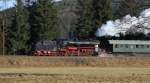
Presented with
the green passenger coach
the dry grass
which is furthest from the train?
the dry grass

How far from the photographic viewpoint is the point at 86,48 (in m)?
84.4

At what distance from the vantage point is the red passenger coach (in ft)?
273

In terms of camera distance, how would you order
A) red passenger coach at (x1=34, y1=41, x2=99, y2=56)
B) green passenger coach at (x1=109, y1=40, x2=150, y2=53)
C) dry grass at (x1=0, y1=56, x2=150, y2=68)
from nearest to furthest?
1. dry grass at (x1=0, y1=56, x2=150, y2=68)
2. red passenger coach at (x1=34, y1=41, x2=99, y2=56)
3. green passenger coach at (x1=109, y1=40, x2=150, y2=53)

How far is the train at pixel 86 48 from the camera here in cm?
8350

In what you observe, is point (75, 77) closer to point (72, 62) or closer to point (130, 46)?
point (72, 62)

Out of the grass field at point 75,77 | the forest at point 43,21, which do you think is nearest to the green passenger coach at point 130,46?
the forest at point 43,21

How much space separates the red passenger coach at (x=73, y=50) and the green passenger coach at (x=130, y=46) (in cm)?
341

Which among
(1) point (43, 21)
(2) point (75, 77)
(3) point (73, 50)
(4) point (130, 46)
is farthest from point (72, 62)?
(2) point (75, 77)

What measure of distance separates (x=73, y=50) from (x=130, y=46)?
10174 millimetres

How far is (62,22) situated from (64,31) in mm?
2132

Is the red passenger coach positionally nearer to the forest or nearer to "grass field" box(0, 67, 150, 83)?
the forest

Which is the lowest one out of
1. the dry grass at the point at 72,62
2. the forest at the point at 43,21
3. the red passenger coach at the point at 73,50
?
the dry grass at the point at 72,62

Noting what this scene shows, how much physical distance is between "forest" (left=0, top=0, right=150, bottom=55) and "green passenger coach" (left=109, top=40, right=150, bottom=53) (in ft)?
20.8

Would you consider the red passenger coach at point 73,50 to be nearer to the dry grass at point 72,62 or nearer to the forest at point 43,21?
the forest at point 43,21
